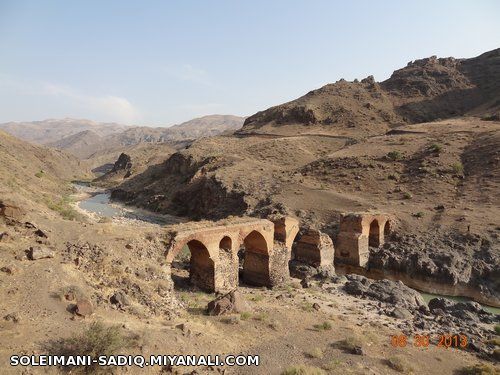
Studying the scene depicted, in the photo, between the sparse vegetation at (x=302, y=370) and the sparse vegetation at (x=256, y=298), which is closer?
the sparse vegetation at (x=302, y=370)

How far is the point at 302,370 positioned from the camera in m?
9.58

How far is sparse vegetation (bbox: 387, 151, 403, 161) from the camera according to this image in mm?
37747

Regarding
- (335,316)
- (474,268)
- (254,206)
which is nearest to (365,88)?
(254,206)

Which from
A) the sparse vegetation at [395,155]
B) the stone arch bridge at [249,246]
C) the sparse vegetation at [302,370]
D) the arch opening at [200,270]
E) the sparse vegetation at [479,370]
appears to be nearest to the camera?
the sparse vegetation at [302,370]

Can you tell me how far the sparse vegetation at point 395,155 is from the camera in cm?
3775

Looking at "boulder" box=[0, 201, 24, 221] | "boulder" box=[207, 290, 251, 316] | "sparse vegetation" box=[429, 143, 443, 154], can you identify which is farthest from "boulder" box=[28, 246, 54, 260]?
"sparse vegetation" box=[429, 143, 443, 154]

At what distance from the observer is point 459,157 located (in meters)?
35.7

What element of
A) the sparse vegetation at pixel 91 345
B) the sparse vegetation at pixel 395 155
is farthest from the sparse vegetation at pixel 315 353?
the sparse vegetation at pixel 395 155

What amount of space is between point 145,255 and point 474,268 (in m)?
19.6

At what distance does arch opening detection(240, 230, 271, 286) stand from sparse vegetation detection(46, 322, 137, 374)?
11.3m

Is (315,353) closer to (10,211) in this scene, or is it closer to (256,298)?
(256,298)

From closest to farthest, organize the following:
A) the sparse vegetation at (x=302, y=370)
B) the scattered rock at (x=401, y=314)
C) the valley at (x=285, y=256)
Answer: the sparse vegetation at (x=302, y=370) → the valley at (x=285, y=256) → the scattered rock at (x=401, y=314)

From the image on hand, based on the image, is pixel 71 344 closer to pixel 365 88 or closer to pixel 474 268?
pixel 474 268

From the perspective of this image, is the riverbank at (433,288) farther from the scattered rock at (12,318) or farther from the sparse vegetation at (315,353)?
the scattered rock at (12,318)
